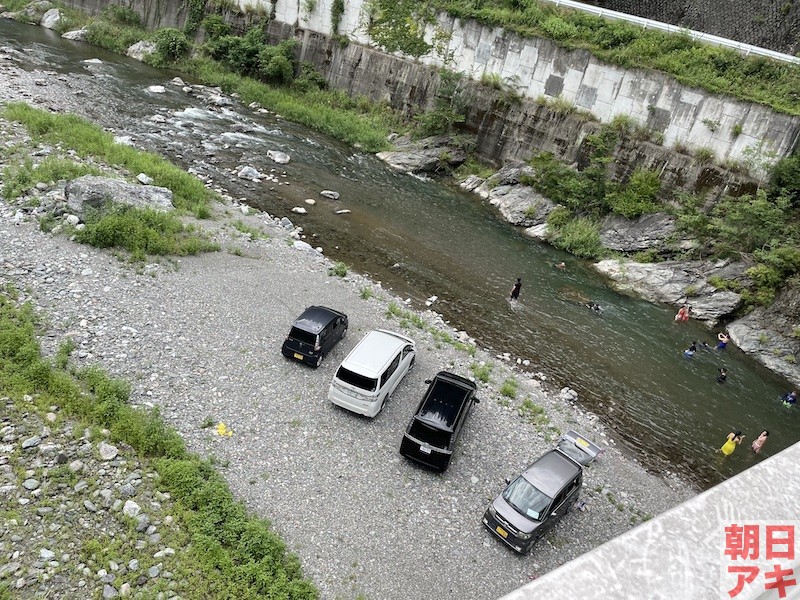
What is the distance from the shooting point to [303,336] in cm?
1462

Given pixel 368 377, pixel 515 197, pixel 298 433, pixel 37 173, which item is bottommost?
pixel 298 433

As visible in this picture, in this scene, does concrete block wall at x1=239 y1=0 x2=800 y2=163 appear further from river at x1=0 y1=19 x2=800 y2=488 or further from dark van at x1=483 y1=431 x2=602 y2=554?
dark van at x1=483 y1=431 x2=602 y2=554

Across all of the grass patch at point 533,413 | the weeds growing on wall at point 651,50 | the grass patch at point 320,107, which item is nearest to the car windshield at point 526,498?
the grass patch at point 533,413

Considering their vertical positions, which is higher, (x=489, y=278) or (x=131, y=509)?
(x=489, y=278)

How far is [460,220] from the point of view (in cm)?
2970

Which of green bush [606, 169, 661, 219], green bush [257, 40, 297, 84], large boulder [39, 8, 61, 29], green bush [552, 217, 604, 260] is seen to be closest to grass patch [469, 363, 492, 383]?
green bush [552, 217, 604, 260]

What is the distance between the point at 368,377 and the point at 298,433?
2.21 metres

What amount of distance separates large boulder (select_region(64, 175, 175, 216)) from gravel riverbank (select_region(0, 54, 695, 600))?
1715mm

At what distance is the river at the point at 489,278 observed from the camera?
18.1 meters

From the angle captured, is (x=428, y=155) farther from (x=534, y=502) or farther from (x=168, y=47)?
(x=534, y=502)

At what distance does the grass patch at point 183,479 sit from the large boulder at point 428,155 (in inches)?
1034

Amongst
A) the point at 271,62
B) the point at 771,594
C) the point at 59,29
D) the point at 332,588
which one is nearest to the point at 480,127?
the point at 271,62

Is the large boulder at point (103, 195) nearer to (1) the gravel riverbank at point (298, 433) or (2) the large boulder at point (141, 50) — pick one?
(1) the gravel riverbank at point (298, 433)

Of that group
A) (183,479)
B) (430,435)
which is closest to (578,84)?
(430,435)
